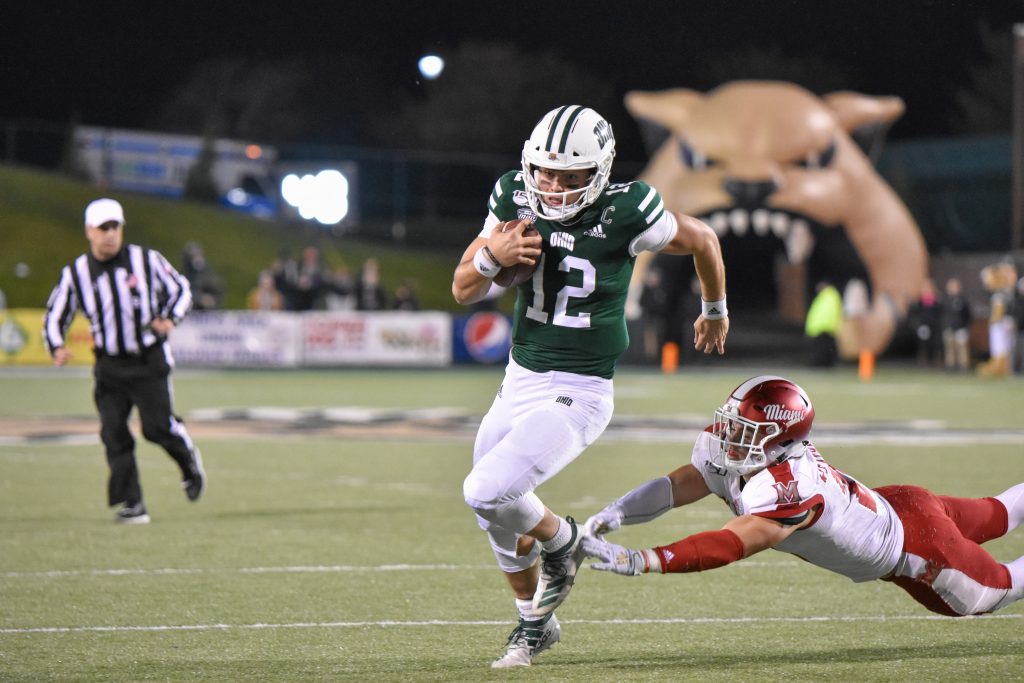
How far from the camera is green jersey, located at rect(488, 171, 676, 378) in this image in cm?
532

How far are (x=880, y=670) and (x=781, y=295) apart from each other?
3265cm

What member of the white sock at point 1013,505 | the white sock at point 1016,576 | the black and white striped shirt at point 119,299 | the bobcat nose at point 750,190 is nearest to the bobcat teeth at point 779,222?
the bobcat nose at point 750,190

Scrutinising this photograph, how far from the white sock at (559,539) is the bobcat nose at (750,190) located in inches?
841

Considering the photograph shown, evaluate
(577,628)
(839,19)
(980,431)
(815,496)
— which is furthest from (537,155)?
(839,19)

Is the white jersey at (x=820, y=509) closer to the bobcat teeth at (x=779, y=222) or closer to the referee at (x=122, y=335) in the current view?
the referee at (x=122, y=335)

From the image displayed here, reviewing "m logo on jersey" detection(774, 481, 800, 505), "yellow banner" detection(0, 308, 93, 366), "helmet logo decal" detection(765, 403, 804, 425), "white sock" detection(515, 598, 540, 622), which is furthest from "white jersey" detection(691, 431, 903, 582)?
"yellow banner" detection(0, 308, 93, 366)

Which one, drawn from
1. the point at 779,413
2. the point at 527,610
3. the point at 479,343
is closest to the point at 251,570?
the point at 527,610

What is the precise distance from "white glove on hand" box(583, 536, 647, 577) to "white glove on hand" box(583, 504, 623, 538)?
0.19 meters

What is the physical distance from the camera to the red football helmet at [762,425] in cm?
498

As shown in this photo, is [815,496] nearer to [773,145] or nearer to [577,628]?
[577,628]

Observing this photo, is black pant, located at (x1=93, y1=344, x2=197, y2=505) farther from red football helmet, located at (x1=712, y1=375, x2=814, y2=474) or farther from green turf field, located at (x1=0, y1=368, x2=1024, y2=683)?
red football helmet, located at (x1=712, y1=375, x2=814, y2=474)

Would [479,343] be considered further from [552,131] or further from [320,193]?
[552,131]

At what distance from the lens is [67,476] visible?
37.2 ft

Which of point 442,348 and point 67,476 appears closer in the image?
point 67,476
